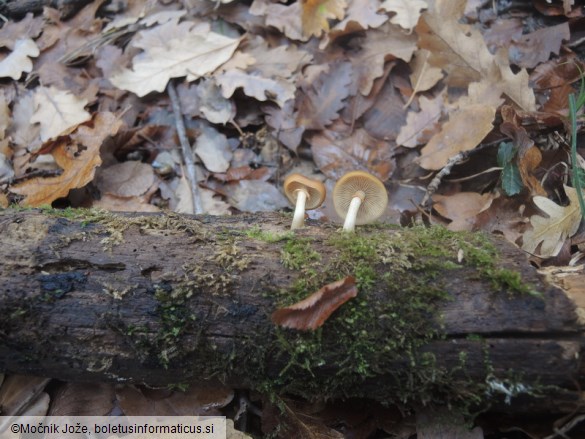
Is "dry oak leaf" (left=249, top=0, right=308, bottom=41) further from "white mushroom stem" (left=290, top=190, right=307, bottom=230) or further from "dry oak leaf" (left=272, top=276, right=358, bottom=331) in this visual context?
"dry oak leaf" (left=272, top=276, right=358, bottom=331)

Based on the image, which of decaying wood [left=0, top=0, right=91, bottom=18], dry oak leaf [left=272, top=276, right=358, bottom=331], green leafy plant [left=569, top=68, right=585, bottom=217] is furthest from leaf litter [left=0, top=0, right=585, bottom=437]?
dry oak leaf [left=272, top=276, right=358, bottom=331]

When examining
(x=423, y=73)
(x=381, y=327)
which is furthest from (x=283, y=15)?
(x=381, y=327)

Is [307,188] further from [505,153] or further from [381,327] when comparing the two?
[505,153]

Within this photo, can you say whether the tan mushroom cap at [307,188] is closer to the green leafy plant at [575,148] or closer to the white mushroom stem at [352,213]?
the white mushroom stem at [352,213]

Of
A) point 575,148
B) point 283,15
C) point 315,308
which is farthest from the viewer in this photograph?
point 283,15

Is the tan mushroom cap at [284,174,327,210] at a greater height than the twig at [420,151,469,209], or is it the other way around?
the tan mushroom cap at [284,174,327,210]
